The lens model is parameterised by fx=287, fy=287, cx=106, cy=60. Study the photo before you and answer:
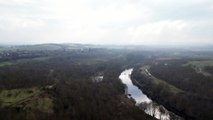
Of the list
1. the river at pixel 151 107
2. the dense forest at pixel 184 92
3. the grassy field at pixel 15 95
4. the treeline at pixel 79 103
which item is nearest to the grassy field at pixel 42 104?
the treeline at pixel 79 103

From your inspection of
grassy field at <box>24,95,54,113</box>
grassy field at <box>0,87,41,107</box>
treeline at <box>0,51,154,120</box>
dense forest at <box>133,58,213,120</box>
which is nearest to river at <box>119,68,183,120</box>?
dense forest at <box>133,58,213,120</box>

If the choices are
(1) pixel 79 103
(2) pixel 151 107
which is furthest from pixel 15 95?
(2) pixel 151 107

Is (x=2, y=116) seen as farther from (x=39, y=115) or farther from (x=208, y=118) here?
(x=208, y=118)

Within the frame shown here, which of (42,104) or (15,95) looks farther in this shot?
(15,95)

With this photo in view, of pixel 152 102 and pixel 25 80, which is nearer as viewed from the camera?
pixel 152 102

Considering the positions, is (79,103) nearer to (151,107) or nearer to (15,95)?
(15,95)

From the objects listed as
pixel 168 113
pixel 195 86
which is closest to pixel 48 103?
pixel 168 113

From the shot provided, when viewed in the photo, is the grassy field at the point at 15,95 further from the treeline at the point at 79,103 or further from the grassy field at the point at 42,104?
the treeline at the point at 79,103

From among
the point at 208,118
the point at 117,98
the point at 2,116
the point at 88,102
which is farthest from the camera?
the point at 117,98
